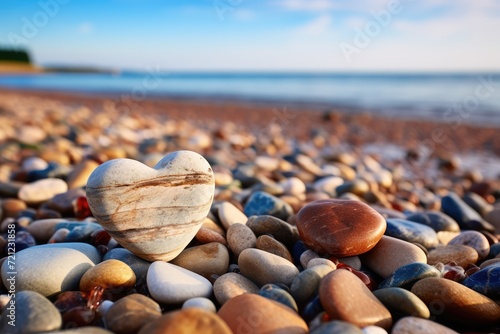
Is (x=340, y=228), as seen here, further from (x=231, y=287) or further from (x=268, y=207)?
(x=268, y=207)

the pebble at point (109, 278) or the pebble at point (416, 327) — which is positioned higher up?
the pebble at point (416, 327)

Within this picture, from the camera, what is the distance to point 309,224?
7.03 feet

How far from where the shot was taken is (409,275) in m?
1.89

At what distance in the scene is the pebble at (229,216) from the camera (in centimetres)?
247

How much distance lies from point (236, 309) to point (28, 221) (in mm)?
1938

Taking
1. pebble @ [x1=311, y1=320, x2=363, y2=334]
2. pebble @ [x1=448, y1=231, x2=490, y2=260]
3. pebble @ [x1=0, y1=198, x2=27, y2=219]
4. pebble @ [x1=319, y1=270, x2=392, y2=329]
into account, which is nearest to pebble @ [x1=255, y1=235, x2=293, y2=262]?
pebble @ [x1=319, y1=270, x2=392, y2=329]

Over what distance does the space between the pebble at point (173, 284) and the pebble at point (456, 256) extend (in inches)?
52.5

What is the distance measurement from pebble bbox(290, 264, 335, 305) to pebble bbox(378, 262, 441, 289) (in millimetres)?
357

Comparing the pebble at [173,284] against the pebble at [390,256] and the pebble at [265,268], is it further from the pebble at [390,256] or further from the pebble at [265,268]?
the pebble at [390,256]

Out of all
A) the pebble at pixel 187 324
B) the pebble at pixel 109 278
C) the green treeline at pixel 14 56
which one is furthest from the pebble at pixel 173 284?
the green treeline at pixel 14 56

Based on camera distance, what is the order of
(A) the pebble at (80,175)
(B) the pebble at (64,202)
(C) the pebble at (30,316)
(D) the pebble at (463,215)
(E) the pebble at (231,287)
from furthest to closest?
(A) the pebble at (80,175), (D) the pebble at (463,215), (B) the pebble at (64,202), (E) the pebble at (231,287), (C) the pebble at (30,316)

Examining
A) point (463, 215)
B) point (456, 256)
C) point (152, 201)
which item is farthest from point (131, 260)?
point (463, 215)

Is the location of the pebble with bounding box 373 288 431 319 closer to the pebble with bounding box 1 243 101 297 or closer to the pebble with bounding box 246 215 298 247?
the pebble with bounding box 246 215 298 247

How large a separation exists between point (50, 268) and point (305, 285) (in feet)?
3.80
